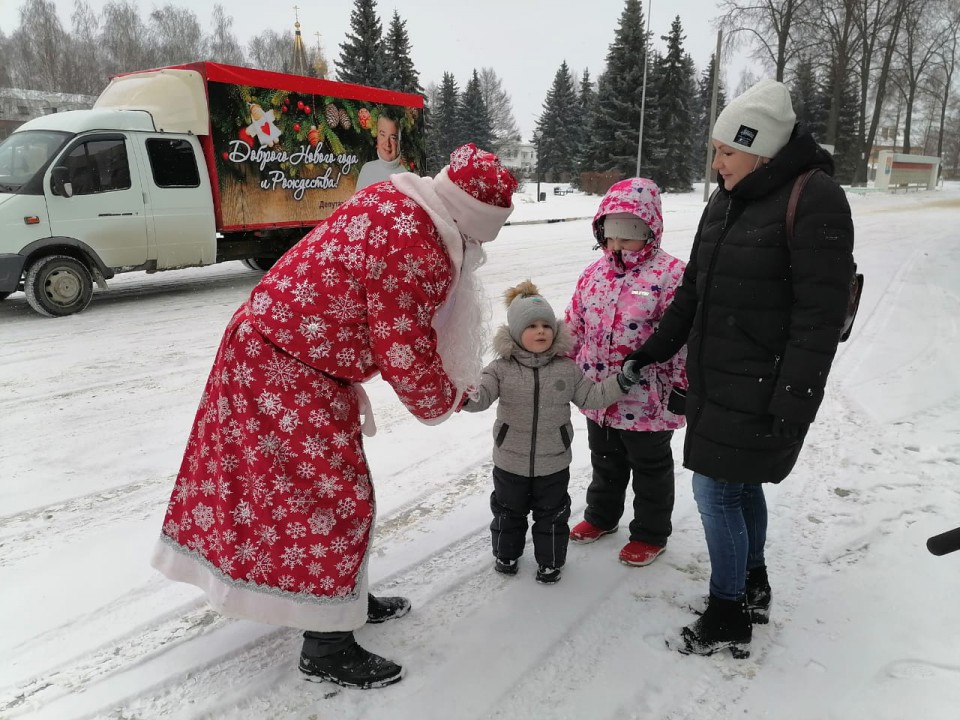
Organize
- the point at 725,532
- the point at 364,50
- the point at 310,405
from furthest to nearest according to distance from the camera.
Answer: the point at 364,50
the point at 725,532
the point at 310,405

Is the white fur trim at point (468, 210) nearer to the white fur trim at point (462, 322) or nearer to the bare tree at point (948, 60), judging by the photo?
the white fur trim at point (462, 322)

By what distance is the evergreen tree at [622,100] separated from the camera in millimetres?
36750

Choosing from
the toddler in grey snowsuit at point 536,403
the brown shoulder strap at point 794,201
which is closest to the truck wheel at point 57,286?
the toddler in grey snowsuit at point 536,403

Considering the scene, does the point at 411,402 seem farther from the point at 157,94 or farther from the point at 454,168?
the point at 157,94

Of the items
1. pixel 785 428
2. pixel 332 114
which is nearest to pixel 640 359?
pixel 785 428

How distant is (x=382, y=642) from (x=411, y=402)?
1083 mm

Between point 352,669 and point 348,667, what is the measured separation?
0.05 feet

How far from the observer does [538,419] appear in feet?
9.21

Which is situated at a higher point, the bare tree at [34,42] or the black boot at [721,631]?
the bare tree at [34,42]

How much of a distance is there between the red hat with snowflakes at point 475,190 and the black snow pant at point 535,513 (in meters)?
1.18

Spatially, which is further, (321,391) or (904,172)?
(904,172)

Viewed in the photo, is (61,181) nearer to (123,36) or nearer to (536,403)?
(536,403)

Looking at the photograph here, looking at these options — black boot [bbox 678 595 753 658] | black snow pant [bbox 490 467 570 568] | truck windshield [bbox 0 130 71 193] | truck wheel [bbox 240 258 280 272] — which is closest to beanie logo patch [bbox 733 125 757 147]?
black snow pant [bbox 490 467 570 568]

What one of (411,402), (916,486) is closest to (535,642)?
(411,402)
